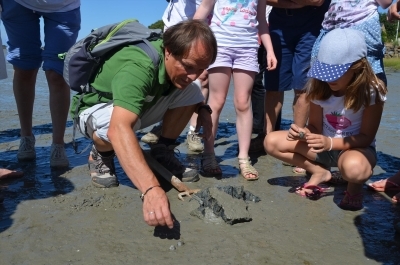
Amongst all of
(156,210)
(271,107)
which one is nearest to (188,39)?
(156,210)

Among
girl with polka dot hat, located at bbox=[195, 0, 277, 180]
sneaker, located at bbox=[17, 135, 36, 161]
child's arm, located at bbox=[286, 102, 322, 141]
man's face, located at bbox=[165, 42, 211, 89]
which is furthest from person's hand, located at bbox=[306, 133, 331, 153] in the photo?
sneaker, located at bbox=[17, 135, 36, 161]

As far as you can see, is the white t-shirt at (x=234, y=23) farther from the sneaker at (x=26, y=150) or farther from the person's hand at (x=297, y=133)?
the sneaker at (x=26, y=150)

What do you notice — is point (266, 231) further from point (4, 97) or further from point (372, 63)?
point (4, 97)

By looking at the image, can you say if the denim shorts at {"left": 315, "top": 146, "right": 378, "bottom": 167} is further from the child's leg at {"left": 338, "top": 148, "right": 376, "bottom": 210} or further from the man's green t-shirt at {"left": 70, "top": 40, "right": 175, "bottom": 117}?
the man's green t-shirt at {"left": 70, "top": 40, "right": 175, "bottom": 117}

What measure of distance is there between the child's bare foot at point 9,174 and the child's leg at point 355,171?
242 centimetres

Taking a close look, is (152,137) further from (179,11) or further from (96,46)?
(96,46)

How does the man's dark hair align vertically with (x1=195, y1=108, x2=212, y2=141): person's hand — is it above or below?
above

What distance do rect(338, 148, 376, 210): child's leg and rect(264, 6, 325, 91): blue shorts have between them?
3.65ft

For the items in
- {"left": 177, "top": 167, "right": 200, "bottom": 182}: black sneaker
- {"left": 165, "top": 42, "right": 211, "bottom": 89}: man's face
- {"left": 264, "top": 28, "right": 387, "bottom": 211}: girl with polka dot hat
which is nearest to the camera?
{"left": 165, "top": 42, "right": 211, "bottom": 89}: man's face

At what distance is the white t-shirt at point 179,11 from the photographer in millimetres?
4656

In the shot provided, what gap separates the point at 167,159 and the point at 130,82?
1.09 m

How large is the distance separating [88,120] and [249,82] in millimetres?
1379

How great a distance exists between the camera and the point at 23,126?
13.4ft

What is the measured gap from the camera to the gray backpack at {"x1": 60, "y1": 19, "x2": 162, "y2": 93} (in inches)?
124
